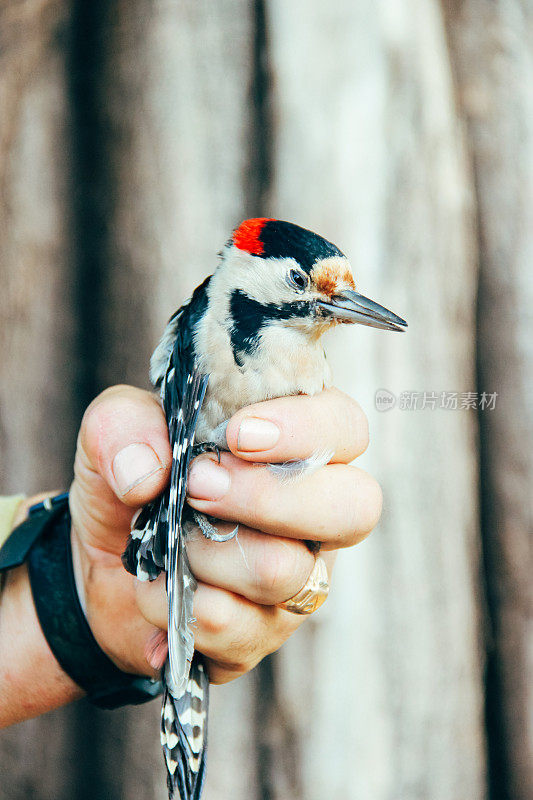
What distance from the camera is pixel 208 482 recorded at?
2.69ft

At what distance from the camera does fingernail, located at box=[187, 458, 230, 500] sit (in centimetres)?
82

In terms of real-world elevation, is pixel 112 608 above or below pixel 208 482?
below

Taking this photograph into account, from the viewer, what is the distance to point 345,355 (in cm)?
134

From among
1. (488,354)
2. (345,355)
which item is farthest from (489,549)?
(345,355)

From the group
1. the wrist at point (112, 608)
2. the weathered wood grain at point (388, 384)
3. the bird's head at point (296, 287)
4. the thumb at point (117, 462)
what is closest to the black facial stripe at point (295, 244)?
the bird's head at point (296, 287)

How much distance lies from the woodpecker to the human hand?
0.02 m

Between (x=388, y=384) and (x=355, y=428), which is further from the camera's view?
(x=388, y=384)

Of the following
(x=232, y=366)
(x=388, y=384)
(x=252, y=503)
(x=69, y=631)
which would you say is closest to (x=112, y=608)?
(x=69, y=631)

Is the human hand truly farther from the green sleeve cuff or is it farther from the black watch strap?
the green sleeve cuff

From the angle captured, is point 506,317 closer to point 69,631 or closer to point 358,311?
point 358,311

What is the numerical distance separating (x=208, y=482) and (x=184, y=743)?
→ 0.35 m

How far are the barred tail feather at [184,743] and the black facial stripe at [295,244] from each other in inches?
24.1

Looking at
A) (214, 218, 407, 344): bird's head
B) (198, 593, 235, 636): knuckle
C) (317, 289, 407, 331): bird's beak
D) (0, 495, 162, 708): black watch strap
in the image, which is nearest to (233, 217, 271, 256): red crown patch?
(214, 218, 407, 344): bird's head

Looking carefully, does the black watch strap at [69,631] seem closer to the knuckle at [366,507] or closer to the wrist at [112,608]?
the wrist at [112,608]
